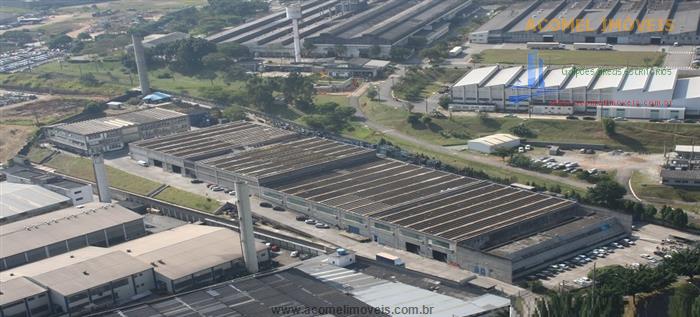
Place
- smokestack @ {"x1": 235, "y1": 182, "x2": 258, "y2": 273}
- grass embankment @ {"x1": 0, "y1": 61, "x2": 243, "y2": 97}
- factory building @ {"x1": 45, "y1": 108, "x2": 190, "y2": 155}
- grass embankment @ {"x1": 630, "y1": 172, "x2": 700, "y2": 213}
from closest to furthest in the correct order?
smokestack @ {"x1": 235, "y1": 182, "x2": 258, "y2": 273} < grass embankment @ {"x1": 630, "y1": 172, "x2": 700, "y2": 213} < factory building @ {"x1": 45, "y1": 108, "x2": 190, "y2": 155} < grass embankment @ {"x1": 0, "y1": 61, "x2": 243, "y2": 97}

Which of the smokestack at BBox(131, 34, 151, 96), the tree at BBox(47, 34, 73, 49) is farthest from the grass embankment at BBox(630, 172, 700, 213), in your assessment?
the tree at BBox(47, 34, 73, 49)

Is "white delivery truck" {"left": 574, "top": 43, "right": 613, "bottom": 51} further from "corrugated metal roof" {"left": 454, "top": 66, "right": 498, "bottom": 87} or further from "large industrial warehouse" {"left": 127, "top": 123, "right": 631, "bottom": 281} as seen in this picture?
"large industrial warehouse" {"left": 127, "top": 123, "right": 631, "bottom": 281}

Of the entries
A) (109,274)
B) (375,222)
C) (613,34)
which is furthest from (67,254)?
(613,34)

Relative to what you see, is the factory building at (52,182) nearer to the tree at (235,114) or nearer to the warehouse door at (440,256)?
the tree at (235,114)

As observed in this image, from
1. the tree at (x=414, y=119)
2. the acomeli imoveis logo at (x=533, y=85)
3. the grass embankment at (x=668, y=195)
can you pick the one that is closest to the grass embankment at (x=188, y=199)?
the tree at (x=414, y=119)

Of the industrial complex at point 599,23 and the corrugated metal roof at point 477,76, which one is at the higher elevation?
the industrial complex at point 599,23

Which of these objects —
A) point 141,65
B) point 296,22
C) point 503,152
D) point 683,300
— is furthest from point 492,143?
point 141,65
